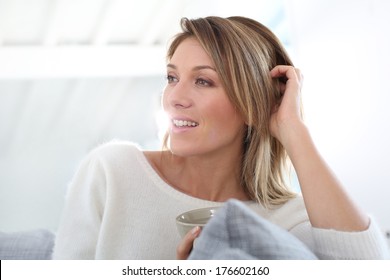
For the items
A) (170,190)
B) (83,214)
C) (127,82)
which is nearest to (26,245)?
(83,214)

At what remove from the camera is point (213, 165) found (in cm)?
130

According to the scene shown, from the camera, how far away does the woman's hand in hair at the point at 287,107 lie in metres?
1.15

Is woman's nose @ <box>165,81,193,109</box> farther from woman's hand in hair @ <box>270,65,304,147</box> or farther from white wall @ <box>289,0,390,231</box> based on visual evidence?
white wall @ <box>289,0,390,231</box>

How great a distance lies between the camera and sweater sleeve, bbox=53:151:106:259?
106 cm

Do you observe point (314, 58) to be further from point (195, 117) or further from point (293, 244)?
point (293, 244)

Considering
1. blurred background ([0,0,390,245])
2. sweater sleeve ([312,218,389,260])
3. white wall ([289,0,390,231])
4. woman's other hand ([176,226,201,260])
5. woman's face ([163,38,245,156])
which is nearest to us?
woman's other hand ([176,226,201,260])

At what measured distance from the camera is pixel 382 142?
2393 mm

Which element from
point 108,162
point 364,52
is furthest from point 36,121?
point 108,162

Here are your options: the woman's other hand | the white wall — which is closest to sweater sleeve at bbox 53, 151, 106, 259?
the woman's other hand

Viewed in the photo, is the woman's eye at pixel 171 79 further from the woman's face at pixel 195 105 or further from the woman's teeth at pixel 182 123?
the woman's teeth at pixel 182 123

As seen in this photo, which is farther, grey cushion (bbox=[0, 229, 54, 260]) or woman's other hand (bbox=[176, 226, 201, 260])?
grey cushion (bbox=[0, 229, 54, 260])

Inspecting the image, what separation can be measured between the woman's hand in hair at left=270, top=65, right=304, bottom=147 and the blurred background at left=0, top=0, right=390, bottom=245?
0.36 metres

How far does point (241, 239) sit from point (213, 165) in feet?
2.06

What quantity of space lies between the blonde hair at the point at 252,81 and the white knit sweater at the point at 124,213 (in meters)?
0.09
